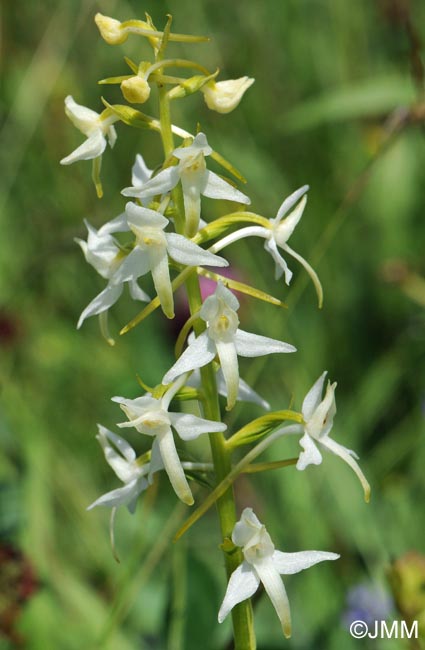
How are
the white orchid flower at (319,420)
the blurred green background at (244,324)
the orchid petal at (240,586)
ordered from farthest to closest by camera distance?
the blurred green background at (244,324) → the white orchid flower at (319,420) → the orchid petal at (240,586)

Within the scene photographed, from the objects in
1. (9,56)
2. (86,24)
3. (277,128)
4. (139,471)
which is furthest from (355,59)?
(139,471)

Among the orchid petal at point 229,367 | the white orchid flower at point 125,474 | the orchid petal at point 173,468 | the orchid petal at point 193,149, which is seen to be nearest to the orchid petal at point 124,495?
the white orchid flower at point 125,474

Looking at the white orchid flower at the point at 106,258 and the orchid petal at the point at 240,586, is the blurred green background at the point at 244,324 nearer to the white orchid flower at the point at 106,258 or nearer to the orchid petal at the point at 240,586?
the orchid petal at the point at 240,586

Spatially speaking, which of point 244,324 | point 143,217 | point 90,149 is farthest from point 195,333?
point 244,324

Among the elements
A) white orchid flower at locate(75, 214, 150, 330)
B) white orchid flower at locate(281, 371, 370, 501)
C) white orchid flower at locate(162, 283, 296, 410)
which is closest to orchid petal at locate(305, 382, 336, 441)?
white orchid flower at locate(281, 371, 370, 501)

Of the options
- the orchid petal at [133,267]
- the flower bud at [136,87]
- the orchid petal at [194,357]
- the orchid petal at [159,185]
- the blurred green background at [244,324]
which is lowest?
the blurred green background at [244,324]

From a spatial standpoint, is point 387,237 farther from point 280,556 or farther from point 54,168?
point 280,556

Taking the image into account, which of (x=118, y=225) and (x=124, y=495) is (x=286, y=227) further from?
(x=124, y=495)
